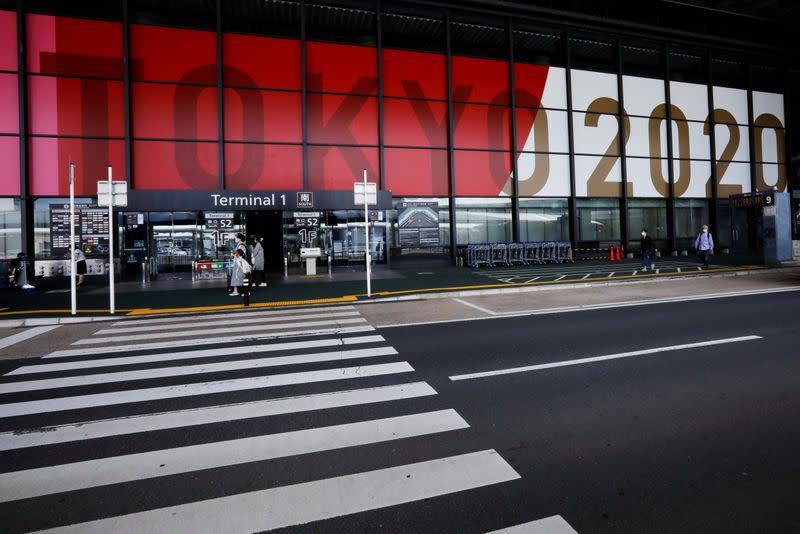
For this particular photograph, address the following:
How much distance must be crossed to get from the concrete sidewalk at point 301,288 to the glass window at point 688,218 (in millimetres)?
9229

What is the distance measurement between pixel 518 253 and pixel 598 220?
7068 mm

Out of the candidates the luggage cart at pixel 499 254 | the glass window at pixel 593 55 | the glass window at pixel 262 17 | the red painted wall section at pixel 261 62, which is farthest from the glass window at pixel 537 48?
the red painted wall section at pixel 261 62

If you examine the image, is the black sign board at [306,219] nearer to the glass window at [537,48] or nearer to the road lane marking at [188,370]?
the road lane marking at [188,370]

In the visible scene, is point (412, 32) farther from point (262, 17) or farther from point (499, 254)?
point (499, 254)

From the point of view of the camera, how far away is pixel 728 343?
6.82 metres

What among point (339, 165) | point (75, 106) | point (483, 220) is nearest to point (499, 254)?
point (483, 220)

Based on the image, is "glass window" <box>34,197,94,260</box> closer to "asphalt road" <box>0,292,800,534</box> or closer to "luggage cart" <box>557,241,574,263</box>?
"asphalt road" <box>0,292,800,534</box>

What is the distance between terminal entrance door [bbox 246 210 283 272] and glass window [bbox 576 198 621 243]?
1796cm

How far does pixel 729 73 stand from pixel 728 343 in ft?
106

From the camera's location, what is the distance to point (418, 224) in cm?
2244

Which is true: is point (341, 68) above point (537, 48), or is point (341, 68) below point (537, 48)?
below

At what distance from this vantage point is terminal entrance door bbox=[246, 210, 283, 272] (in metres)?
22.8

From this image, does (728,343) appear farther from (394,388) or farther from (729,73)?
(729,73)

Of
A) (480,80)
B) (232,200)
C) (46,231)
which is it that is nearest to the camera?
(232,200)
